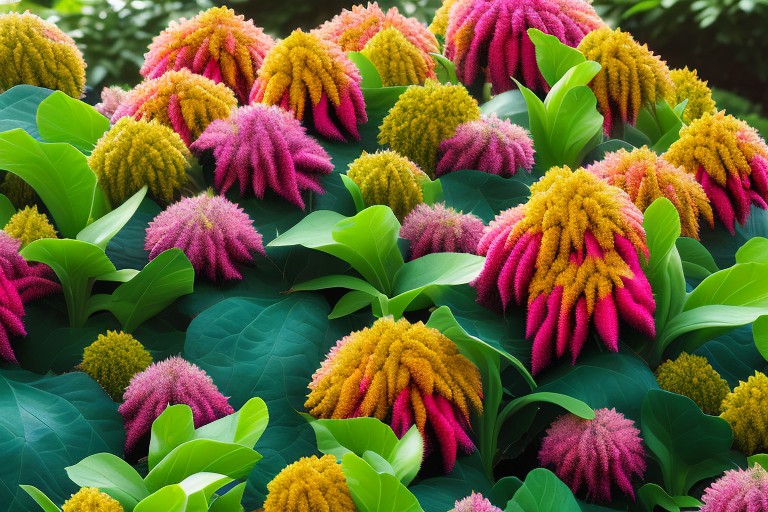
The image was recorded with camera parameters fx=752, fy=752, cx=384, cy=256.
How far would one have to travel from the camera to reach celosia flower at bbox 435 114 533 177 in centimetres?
130

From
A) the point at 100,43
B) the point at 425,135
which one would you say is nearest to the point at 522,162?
the point at 425,135

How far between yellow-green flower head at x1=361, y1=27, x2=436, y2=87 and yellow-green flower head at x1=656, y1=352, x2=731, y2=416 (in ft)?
2.66

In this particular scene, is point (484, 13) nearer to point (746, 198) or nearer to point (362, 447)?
point (746, 198)

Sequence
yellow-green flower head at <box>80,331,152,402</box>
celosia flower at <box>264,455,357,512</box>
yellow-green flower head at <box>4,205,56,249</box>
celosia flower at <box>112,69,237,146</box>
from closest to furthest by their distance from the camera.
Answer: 1. celosia flower at <box>264,455,357,512</box>
2. yellow-green flower head at <box>80,331,152,402</box>
3. yellow-green flower head at <box>4,205,56,249</box>
4. celosia flower at <box>112,69,237,146</box>

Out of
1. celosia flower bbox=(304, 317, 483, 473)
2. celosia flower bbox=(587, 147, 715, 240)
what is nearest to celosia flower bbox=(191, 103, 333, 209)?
celosia flower bbox=(304, 317, 483, 473)

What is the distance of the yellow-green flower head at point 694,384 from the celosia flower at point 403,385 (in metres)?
0.27

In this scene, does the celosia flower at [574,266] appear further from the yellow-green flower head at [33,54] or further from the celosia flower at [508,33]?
the yellow-green flower head at [33,54]

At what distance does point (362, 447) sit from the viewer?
88 centimetres

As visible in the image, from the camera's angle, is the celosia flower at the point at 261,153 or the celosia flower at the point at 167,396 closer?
the celosia flower at the point at 167,396

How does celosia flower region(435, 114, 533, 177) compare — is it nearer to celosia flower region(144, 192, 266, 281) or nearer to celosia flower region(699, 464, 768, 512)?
celosia flower region(144, 192, 266, 281)

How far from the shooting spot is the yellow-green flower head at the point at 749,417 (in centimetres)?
96

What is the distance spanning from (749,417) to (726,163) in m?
0.48

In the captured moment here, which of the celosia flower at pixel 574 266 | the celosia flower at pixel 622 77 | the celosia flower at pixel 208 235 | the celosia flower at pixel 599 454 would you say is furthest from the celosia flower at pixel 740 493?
the celosia flower at pixel 622 77

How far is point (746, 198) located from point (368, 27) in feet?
2.83
